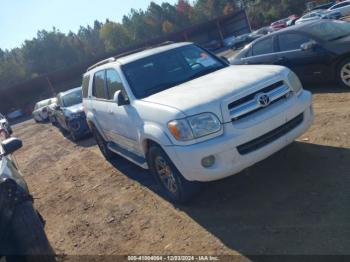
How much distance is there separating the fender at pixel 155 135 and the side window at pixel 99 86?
186cm

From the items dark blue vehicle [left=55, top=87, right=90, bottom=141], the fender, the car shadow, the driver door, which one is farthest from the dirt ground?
dark blue vehicle [left=55, top=87, right=90, bottom=141]

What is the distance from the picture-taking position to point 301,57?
836cm

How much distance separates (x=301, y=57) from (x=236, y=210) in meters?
5.18

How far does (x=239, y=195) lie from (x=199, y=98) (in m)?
1.39

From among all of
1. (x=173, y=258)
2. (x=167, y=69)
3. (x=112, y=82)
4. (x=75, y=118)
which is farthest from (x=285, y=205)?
(x=75, y=118)

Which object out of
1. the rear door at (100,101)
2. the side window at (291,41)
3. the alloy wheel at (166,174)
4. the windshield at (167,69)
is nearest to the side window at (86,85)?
the rear door at (100,101)

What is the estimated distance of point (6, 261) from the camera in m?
3.36

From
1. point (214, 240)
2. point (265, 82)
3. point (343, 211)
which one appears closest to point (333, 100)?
point (265, 82)

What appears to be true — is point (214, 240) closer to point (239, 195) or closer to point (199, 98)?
point (239, 195)

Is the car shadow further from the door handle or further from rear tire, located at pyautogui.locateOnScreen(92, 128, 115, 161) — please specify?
the door handle

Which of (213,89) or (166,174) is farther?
(166,174)

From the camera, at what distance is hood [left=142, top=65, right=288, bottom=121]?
4152 millimetres

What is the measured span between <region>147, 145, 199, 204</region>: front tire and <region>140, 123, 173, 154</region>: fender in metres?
0.16

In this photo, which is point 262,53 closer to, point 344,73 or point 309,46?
point 309,46
